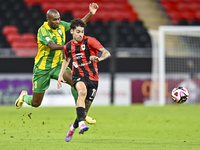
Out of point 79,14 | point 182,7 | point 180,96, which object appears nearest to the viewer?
Result: point 180,96

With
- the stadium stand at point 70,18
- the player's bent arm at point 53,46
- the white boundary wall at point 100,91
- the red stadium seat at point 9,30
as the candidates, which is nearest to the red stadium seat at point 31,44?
the stadium stand at point 70,18

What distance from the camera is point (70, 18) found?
18141mm

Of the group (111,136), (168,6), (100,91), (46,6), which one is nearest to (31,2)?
(46,6)

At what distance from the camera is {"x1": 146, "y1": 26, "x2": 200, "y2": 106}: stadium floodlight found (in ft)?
45.2

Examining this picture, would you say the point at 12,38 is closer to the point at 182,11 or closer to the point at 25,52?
the point at 25,52

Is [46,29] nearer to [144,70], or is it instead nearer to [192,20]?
[144,70]

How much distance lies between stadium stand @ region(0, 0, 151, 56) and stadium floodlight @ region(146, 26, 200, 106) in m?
2.62

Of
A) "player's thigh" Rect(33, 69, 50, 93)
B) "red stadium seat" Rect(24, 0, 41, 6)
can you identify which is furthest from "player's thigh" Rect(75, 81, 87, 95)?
"red stadium seat" Rect(24, 0, 41, 6)

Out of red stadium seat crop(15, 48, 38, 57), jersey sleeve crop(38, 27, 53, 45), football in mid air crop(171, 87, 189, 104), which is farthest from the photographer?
red stadium seat crop(15, 48, 38, 57)

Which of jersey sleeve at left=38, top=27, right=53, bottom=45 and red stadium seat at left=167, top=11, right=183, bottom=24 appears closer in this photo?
jersey sleeve at left=38, top=27, right=53, bottom=45

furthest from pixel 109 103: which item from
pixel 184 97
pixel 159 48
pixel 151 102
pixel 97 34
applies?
pixel 184 97

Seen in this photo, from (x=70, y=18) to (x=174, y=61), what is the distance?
619cm

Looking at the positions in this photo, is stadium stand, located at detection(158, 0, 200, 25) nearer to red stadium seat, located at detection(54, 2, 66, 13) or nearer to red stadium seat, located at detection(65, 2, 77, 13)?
red stadium seat, located at detection(65, 2, 77, 13)

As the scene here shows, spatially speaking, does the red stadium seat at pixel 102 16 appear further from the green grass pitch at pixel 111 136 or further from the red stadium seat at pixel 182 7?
the green grass pitch at pixel 111 136
